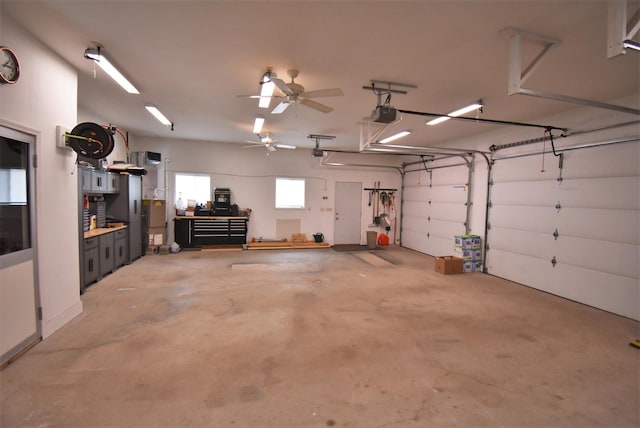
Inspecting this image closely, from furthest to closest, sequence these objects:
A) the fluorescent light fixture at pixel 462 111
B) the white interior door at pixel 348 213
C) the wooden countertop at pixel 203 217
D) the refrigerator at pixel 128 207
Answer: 1. the white interior door at pixel 348 213
2. the wooden countertop at pixel 203 217
3. the refrigerator at pixel 128 207
4. the fluorescent light fixture at pixel 462 111

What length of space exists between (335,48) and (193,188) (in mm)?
6265

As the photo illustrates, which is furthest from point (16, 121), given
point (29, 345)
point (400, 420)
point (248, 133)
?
point (248, 133)

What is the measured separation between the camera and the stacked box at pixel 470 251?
5.72m

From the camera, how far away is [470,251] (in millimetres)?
5738

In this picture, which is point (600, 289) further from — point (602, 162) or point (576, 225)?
point (602, 162)

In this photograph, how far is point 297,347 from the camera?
2717 millimetres

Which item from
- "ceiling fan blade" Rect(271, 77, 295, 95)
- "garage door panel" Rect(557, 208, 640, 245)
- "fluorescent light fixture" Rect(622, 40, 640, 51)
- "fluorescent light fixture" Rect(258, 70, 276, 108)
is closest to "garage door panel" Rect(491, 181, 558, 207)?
"garage door panel" Rect(557, 208, 640, 245)

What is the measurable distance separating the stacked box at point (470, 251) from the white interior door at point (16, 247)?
6.50 meters

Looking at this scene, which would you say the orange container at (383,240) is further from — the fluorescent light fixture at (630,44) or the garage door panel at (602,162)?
the fluorescent light fixture at (630,44)

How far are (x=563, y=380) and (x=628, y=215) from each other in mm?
2827

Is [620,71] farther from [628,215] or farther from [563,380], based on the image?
[563,380]

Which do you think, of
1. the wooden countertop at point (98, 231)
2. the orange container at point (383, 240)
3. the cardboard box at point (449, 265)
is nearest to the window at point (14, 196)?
the wooden countertop at point (98, 231)

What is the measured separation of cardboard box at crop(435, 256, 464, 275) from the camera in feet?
18.0

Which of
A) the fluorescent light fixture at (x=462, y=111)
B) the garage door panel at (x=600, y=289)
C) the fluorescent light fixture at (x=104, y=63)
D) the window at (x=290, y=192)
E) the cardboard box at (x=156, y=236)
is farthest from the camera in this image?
the window at (x=290, y=192)
